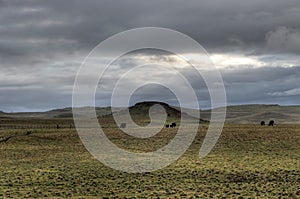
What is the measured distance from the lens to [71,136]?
272 feet

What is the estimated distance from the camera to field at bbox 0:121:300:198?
119 feet

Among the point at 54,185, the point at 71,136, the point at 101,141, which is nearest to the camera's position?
the point at 54,185

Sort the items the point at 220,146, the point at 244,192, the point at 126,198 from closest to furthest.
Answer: the point at 126,198
the point at 244,192
the point at 220,146

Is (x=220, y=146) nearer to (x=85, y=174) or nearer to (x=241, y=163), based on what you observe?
(x=241, y=163)

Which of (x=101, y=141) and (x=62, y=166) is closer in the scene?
(x=62, y=166)

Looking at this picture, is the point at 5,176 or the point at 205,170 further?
the point at 205,170

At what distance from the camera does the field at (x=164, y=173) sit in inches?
1428

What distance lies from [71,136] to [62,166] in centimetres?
3352

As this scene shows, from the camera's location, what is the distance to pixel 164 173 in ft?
151

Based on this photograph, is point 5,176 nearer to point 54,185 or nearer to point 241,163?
point 54,185

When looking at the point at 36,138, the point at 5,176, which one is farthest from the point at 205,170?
the point at 36,138

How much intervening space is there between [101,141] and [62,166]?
2604 cm

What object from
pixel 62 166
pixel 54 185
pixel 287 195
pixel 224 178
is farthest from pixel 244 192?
pixel 62 166

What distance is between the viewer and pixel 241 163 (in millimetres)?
52094
